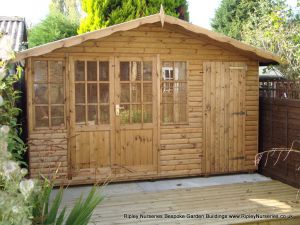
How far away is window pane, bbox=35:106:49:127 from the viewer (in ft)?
19.8

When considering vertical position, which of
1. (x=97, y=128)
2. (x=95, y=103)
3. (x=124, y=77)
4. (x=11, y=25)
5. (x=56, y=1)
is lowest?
(x=97, y=128)

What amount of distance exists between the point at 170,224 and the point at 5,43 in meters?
2.88

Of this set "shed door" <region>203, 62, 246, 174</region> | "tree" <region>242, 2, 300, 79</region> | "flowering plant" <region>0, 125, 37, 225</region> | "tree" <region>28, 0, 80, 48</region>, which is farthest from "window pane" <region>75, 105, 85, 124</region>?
"tree" <region>28, 0, 80, 48</region>

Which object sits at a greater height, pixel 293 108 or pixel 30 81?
pixel 30 81

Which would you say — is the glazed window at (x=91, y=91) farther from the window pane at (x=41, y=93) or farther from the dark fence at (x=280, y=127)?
the dark fence at (x=280, y=127)

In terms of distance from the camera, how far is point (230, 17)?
765 inches

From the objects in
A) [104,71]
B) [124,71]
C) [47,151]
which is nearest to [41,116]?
[47,151]

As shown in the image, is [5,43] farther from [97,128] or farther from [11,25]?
[11,25]

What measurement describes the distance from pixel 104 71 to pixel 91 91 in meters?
0.37

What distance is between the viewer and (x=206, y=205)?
5336 mm

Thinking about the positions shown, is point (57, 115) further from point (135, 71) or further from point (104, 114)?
point (135, 71)

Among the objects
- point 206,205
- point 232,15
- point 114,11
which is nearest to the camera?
point 206,205

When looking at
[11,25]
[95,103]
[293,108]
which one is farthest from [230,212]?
[11,25]

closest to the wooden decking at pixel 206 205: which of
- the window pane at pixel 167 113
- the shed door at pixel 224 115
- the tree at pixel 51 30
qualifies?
the shed door at pixel 224 115
